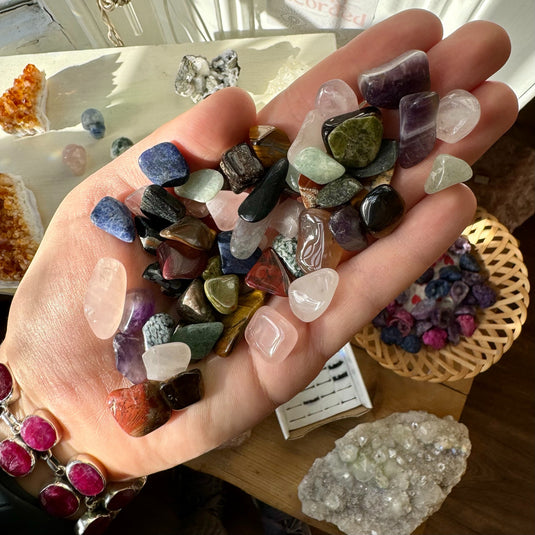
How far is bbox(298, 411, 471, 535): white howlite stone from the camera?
1031 millimetres

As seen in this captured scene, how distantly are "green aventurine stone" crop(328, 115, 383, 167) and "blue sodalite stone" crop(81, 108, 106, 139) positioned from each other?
57 centimetres

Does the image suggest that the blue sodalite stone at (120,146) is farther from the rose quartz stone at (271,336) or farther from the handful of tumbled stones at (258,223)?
the rose quartz stone at (271,336)

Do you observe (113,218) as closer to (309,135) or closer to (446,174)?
(309,135)

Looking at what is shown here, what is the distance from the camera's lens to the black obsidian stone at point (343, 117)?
768 millimetres

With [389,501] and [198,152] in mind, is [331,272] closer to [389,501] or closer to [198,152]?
[198,152]

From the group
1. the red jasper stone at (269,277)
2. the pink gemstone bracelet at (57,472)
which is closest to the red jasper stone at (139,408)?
the pink gemstone bracelet at (57,472)

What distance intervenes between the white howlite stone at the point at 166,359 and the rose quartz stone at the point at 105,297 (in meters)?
0.08

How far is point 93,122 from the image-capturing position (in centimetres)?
110

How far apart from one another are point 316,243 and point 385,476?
56 centimetres

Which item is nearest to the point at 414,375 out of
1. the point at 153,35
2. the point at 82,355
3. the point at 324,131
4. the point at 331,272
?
the point at 331,272

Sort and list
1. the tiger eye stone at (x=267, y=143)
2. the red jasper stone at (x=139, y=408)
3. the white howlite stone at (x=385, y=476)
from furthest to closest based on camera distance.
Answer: the white howlite stone at (x=385, y=476) → the tiger eye stone at (x=267, y=143) → the red jasper stone at (x=139, y=408)

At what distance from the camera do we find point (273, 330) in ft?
2.36

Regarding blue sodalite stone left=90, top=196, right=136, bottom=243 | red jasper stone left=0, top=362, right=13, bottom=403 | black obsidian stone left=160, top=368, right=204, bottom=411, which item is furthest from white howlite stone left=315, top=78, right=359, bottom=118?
red jasper stone left=0, top=362, right=13, bottom=403

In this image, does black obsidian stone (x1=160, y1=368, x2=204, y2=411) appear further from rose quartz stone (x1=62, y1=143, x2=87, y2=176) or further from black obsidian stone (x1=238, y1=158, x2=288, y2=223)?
rose quartz stone (x1=62, y1=143, x2=87, y2=176)
